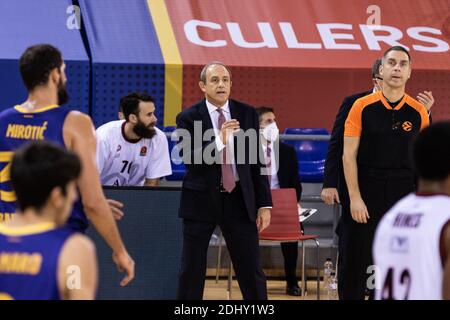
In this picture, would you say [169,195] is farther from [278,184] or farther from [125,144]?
[278,184]

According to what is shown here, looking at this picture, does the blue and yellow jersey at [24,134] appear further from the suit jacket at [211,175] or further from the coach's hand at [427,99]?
the coach's hand at [427,99]

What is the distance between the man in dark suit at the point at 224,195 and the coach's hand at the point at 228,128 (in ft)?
0.28

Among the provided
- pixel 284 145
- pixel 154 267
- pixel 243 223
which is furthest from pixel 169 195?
pixel 284 145

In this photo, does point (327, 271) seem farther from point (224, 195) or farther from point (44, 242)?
point (44, 242)

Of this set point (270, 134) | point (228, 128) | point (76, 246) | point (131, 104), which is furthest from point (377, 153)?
point (76, 246)

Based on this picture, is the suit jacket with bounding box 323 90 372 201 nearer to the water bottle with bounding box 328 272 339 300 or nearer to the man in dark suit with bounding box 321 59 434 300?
the man in dark suit with bounding box 321 59 434 300

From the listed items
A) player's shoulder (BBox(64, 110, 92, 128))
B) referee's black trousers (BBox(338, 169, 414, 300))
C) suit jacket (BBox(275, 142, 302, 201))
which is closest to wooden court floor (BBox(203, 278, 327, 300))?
suit jacket (BBox(275, 142, 302, 201))

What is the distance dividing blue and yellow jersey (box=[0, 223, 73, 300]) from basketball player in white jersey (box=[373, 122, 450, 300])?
1.20 meters

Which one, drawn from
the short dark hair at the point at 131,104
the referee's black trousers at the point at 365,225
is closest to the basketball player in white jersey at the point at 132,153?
the short dark hair at the point at 131,104

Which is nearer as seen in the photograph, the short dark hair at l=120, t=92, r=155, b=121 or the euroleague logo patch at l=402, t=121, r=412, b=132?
the euroleague logo patch at l=402, t=121, r=412, b=132

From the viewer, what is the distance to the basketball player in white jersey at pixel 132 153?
8.17 meters

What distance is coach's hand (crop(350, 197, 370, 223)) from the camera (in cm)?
696

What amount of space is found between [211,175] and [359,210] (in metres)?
1.06

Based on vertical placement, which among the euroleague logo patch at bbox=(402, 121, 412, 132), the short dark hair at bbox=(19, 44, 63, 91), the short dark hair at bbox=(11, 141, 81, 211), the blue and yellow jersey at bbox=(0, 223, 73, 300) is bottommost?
the blue and yellow jersey at bbox=(0, 223, 73, 300)
